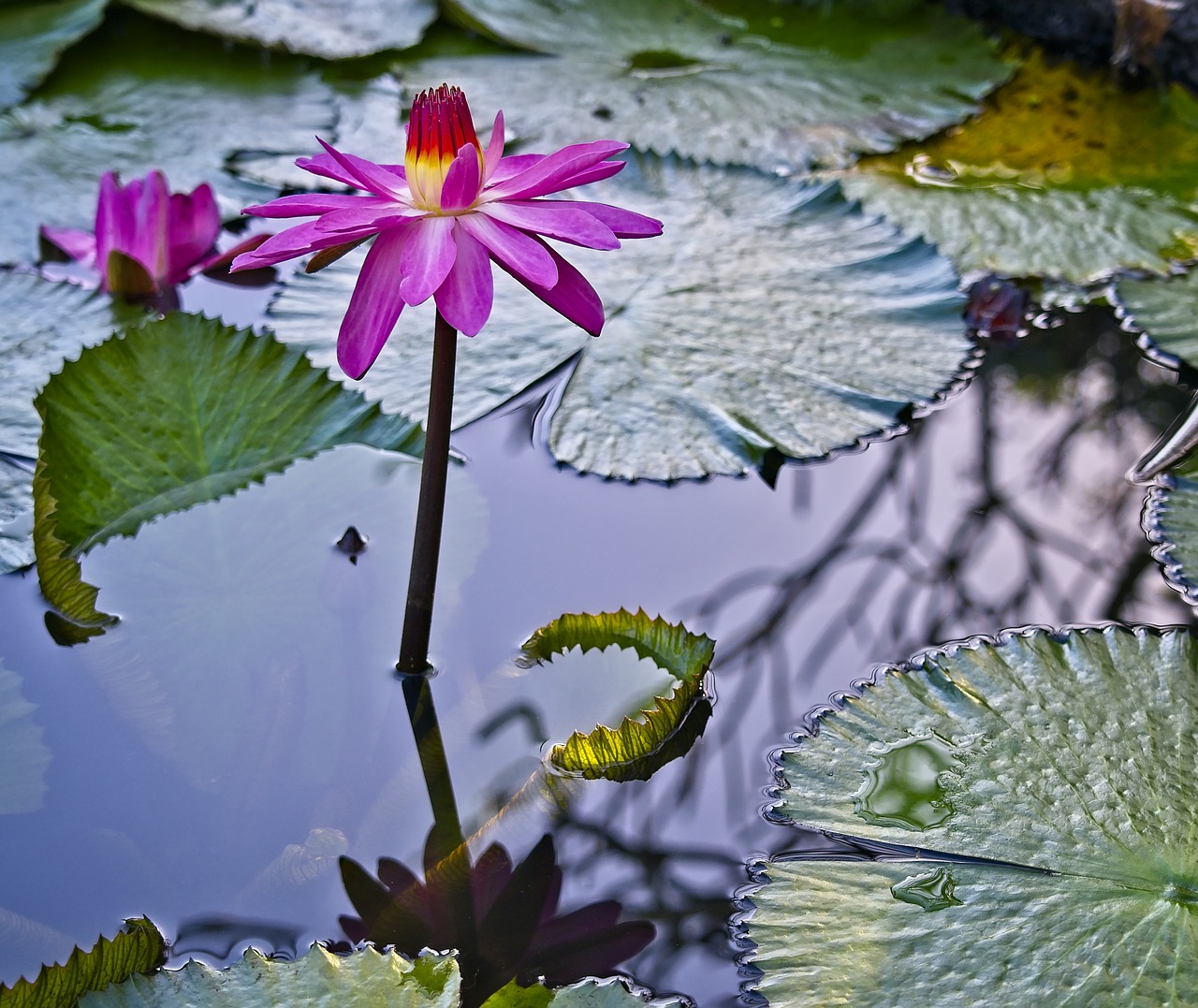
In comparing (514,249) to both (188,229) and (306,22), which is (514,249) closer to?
(188,229)

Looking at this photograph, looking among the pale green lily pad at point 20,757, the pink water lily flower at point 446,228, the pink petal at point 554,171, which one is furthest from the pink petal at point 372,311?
the pale green lily pad at point 20,757

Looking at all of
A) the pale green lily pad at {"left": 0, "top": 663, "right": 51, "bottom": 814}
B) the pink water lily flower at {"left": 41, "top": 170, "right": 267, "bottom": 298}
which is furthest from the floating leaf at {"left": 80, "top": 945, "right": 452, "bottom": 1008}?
the pink water lily flower at {"left": 41, "top": 170, "right": 267, "bottom": 298}

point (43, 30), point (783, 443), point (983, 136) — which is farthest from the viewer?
point (43, 30)

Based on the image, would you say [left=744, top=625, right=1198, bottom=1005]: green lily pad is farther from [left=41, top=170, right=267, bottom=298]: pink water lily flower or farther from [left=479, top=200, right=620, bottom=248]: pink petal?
[left=41, top=170, right=267, bottom=298]: pink water lily flower

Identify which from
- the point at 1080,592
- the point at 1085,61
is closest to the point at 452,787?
the point at 1080,592

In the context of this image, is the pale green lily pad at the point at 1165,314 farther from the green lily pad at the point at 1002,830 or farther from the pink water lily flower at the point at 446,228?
the pink water lily flower at the point at 446,228

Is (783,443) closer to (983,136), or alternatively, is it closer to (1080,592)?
(1080,592)
